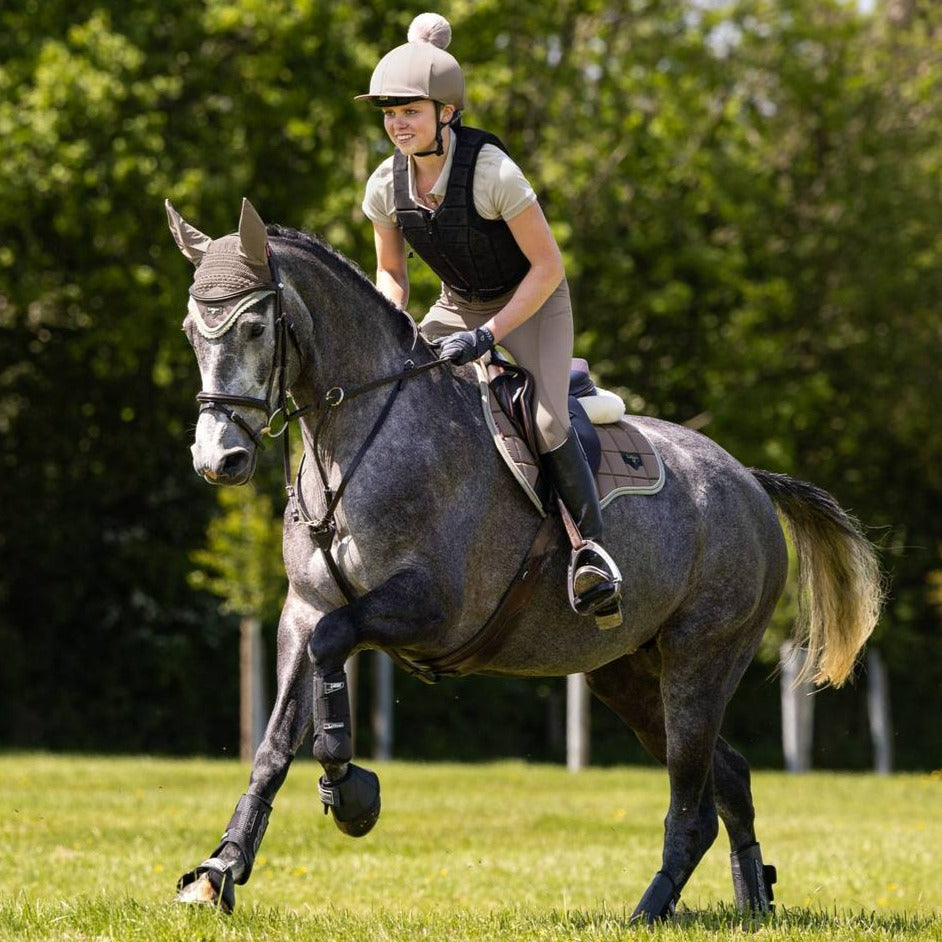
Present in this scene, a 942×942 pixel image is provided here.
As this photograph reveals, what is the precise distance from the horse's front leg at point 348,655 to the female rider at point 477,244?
2.91 ft

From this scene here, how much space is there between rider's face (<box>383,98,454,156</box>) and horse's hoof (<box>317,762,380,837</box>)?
249cm

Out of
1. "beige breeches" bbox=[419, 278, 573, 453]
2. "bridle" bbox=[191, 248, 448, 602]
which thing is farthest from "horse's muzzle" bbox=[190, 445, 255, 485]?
"beige breeches" bbox=[419, 278, 573, 453]

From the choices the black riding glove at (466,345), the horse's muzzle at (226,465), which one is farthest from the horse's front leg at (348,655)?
the black riding glove at (466,345)

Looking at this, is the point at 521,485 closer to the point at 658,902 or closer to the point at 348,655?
the point at 348,655

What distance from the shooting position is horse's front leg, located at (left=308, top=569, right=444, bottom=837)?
255 inches

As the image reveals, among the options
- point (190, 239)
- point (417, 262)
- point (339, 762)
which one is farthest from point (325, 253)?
point (417, 262)

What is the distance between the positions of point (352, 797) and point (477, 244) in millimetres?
2337

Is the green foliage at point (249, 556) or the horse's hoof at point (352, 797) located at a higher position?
the green foliage at point (249, 556)

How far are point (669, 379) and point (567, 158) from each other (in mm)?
4262

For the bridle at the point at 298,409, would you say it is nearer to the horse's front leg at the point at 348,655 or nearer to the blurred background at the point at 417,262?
the horse's front leg at the point at 348,655

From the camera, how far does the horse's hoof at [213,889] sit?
265 inches

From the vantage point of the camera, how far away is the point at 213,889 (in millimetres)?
6754

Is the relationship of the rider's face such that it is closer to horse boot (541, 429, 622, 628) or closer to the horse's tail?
horse boot (541, 429, 622, 628)

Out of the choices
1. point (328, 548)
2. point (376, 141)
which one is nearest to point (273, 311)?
point (328, 548)
